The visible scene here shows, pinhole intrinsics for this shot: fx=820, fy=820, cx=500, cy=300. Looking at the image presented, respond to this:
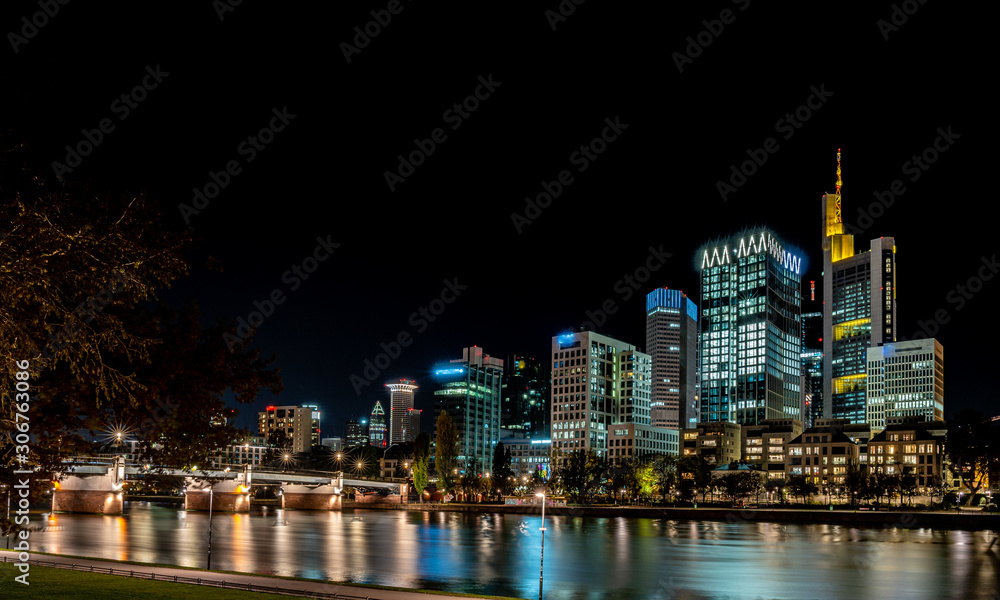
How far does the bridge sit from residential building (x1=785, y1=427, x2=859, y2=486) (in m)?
95.7

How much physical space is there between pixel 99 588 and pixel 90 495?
357ft

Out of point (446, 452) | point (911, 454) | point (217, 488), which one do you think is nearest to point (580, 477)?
point (446, 452)

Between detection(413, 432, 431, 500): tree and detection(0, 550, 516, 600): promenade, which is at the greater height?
detection(0, 550, 516, 600): promenade

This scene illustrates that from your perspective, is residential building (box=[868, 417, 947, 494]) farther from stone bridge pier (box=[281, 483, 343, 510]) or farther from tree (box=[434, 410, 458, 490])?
stone bridge pier (box=[281, 483, 343, 510])

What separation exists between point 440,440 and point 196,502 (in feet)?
154

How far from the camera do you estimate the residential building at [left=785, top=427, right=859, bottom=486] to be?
622 feet

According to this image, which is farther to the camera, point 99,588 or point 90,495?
point 90,495

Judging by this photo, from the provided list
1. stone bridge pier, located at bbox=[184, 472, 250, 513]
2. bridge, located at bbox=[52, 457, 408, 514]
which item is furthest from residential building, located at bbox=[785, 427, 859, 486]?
stone bridge pier, located at bbox=[184, 472, 250, 513]

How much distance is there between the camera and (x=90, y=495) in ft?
412

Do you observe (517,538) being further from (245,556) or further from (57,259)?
(57,259)

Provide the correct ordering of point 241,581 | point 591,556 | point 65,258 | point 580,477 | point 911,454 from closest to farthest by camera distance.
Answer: point 65,258 < point 241,581 < point 591,556 < point 580,477 < point 911,454

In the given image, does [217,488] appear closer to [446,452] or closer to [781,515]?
[446,452]

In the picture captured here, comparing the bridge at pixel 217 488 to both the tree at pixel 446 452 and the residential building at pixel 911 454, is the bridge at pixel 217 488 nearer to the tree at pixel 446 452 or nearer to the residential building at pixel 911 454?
the tree at pixel 446 452

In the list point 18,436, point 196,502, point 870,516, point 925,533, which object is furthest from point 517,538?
point 196,502
